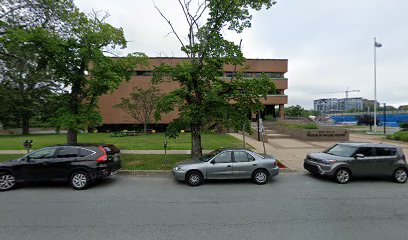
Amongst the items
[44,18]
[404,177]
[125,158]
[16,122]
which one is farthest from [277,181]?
[16,122]

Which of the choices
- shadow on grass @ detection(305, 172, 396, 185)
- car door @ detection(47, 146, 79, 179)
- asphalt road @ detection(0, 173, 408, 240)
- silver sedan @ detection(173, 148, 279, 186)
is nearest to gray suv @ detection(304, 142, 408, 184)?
shadow on grass @ detection(305, 172, 396, 185)

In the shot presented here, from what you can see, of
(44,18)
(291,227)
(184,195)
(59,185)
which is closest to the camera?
(291,227)

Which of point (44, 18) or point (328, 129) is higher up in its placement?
point (44, 18)

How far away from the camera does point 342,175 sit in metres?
7.62

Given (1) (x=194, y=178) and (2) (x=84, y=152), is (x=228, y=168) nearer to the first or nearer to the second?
(1) (x=194, y=178)

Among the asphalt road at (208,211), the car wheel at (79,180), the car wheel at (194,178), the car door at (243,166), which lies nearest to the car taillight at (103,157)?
the car wheel at (79,180)

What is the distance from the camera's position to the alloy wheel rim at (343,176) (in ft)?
24.8

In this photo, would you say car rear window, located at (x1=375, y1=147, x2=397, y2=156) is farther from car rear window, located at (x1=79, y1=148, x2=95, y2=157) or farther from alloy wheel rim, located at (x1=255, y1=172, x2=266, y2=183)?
car rear window, located at (x1=79, y1=148, x2=95, y2=157)

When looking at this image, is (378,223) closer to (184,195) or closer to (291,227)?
(291,227)

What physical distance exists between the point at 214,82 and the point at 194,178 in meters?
4.92

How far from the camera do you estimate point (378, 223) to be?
4.37 meters

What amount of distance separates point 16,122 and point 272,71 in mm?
44588

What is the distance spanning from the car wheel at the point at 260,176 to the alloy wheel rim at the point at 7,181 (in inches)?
330

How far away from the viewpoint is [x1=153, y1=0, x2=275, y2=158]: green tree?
9.26 m
